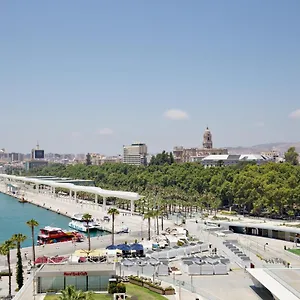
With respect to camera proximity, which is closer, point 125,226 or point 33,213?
point 125,226

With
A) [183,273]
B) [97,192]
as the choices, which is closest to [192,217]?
[97,192]

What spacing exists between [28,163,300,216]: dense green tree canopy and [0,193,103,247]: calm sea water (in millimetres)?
17479

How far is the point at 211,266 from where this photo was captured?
3341 centimetres

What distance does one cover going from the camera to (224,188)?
248 ft

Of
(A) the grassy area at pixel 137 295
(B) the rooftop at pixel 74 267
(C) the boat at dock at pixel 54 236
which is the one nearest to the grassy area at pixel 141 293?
(A) the grassy area at pixel 137 295

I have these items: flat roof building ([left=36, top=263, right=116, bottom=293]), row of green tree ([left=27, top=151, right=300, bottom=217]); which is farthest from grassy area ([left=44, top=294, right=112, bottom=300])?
row of green tree ([left=27, top=151, right=300, bottom=217])

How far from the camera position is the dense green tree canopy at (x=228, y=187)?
64312 mm

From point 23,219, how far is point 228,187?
109 ft

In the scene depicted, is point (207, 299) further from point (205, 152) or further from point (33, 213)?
point (205, 152)

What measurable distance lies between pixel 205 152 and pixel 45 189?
9076 cm

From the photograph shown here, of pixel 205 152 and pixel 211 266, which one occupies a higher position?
pixel 205 152

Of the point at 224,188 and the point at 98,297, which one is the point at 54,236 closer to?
the point at 98,297

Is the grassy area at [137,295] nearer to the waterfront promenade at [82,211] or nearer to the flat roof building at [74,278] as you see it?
the flat roof building at [74,278]

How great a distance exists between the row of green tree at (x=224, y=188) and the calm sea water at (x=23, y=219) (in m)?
13.2
